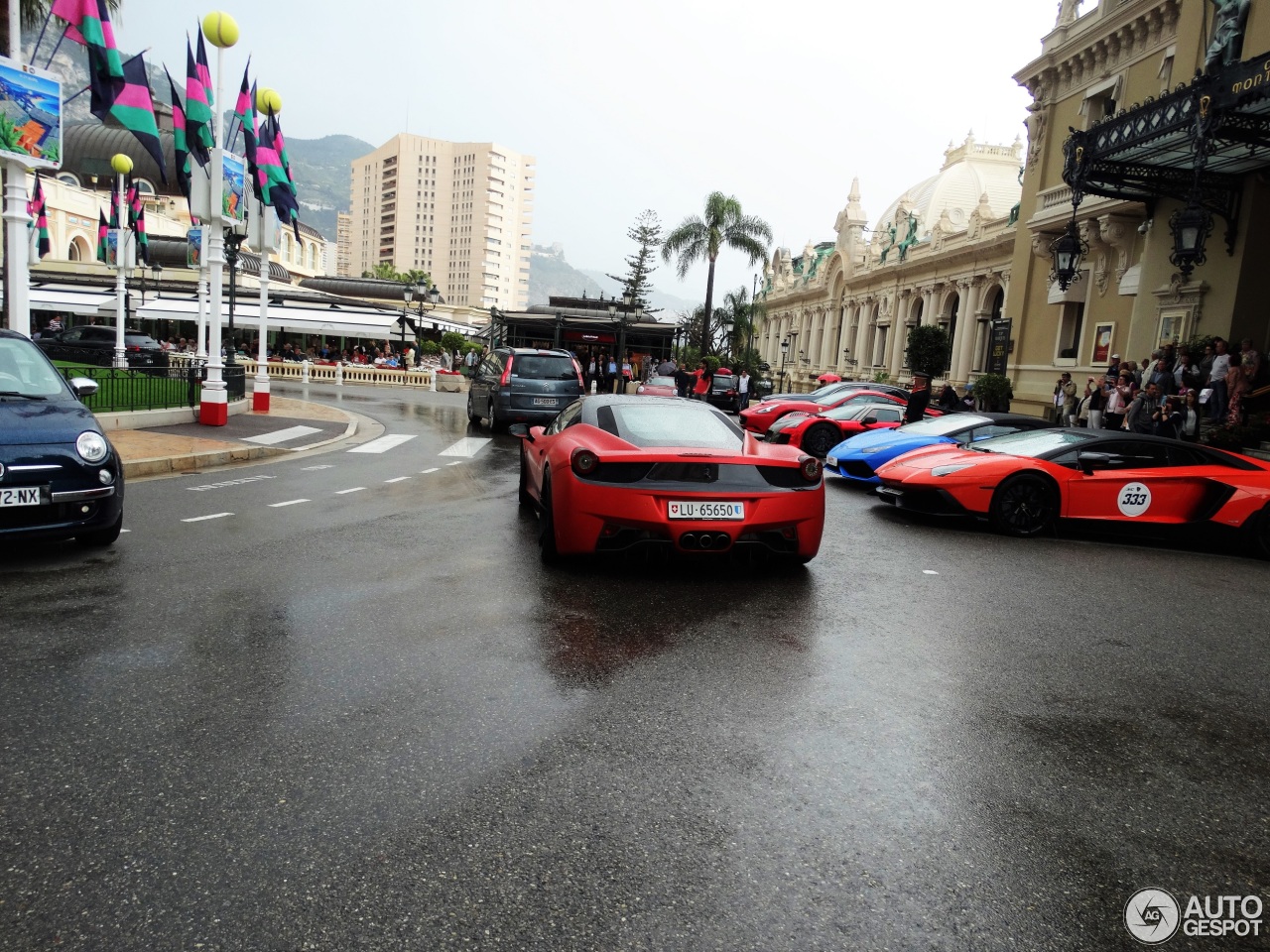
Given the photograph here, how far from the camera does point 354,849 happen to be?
2.55 metres

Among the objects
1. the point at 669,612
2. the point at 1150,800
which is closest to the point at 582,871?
the point at 1150,800

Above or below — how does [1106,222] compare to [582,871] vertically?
above

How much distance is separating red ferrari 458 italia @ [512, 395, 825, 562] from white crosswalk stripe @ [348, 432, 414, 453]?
794cm

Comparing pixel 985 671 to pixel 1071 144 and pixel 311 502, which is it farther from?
pixel 1071 144

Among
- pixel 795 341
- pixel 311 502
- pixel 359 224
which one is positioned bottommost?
pixel 311 502

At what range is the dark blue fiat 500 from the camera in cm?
556

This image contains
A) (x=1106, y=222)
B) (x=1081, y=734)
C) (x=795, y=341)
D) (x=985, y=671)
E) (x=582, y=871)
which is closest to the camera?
(x=582, y=871)

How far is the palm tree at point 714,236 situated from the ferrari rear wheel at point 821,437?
1329 inches

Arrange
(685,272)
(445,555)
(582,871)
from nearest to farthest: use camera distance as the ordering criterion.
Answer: (582,871) < (445,555) < (685,272)

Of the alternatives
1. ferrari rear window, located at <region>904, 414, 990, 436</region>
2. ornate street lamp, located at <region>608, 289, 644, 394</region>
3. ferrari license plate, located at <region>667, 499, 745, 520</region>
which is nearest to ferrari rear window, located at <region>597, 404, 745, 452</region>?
ferrari license plate, located at <region>667, 499, 745, 520</region>

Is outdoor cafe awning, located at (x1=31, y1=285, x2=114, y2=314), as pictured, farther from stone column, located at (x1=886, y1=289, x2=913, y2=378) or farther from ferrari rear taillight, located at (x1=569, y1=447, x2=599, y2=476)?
ferrari rear taillight, located at (x1=569, y1=447, x2=599, y2=476)

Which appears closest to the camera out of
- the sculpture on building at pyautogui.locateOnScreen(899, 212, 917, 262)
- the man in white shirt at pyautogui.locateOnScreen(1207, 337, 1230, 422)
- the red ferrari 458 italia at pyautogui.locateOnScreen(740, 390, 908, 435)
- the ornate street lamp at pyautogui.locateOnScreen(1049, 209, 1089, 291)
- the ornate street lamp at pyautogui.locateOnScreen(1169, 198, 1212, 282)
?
the ornate street lamp at pyautogui.locateOnScreen(1169, 198, 1212, 282)

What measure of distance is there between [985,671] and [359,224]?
195849 mm

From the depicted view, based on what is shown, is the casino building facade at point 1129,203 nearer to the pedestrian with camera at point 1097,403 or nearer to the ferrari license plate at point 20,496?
the pedestrian with camera at point 1097,403
